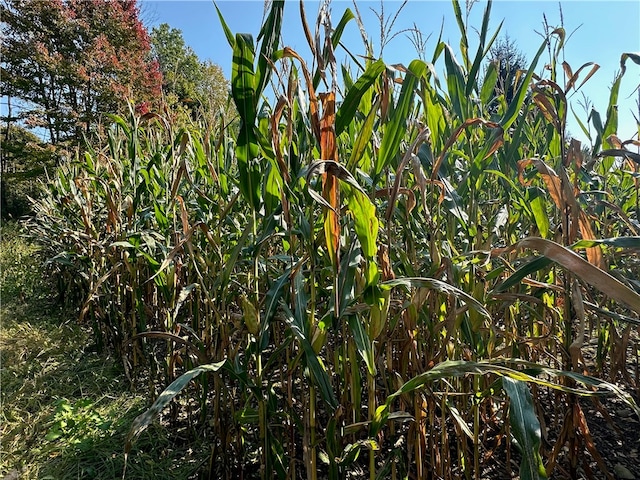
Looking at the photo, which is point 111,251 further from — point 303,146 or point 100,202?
point 303,146

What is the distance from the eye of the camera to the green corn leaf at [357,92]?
0.73 metres

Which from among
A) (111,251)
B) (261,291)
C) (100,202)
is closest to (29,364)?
(111,251)

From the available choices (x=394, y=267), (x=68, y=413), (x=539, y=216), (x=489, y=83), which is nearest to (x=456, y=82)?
(x=489, y=83)

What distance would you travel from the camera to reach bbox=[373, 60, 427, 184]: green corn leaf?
76 cm

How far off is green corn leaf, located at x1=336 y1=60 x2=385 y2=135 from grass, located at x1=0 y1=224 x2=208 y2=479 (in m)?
1.20

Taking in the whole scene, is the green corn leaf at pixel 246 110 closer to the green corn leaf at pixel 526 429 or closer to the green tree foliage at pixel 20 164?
the green corn leaf at pixel 526 429

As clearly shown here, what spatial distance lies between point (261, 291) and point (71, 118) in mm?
9721

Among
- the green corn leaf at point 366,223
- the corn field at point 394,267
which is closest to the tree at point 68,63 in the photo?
the corn field at point 394,267

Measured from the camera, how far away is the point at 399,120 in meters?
0.75

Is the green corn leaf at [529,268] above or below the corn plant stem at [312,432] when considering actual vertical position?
above

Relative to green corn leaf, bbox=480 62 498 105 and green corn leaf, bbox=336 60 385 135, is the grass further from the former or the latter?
green corn leaf, bbox=480 62 498 105

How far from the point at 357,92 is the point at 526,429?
60cm

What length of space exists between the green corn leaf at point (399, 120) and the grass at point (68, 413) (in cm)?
117

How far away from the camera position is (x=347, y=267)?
0.77 meters
